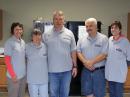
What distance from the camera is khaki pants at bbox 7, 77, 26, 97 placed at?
3.53 m

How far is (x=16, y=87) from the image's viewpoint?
3541mm

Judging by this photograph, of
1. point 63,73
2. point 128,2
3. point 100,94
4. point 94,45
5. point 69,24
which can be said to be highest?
point 128,2

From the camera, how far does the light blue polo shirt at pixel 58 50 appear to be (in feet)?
11.8

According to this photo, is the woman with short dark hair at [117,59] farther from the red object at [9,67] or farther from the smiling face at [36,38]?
the red object at [9,67]

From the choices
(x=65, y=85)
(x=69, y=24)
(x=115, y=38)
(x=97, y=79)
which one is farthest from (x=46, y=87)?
(x=69, y=24)

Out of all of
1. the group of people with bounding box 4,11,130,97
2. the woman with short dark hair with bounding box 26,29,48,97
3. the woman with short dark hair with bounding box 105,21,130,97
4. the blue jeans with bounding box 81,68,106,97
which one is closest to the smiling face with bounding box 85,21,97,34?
the group of people with bounding box 4,11,130,97

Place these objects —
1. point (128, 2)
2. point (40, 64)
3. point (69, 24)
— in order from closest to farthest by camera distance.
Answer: point (40, 64)
point (69, 24)
point (128, 2)

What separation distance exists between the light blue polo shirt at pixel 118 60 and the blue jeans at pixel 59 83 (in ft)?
1.89

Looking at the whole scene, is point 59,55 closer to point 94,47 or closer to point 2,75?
point 94,47

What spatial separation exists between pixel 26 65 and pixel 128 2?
134 inches

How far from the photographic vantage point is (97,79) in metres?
3.75

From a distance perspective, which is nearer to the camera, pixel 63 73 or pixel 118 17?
pixel 63 73

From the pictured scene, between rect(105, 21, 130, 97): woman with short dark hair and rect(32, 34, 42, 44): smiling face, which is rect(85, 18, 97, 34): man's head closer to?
rect(105, 21, 130, 97): woman with short dark hair

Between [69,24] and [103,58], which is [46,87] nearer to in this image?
[103,58]
